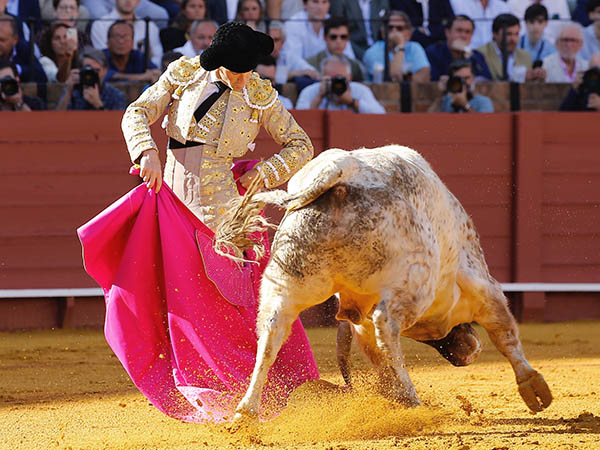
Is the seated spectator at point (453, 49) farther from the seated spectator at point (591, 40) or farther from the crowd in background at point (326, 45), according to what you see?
the seated spectator at point (591, 40)

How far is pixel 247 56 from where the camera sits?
3004 mm

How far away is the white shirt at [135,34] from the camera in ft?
21.2

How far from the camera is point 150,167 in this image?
299 cm

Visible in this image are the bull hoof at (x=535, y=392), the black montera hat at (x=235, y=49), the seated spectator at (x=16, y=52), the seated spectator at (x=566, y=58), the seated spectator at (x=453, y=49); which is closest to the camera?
the black montera hat at (x=235, y=49)

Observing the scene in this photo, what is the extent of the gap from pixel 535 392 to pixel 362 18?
432 centimetres

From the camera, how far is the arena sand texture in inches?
105

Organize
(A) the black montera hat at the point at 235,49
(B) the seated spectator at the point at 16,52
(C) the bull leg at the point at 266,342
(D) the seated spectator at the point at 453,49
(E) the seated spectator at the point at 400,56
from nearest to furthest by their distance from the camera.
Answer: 1. (C) the bull leg at the point at 266,342
2. (A) the black montera hat at the point at 235,49
3. (B) the seated spectator at the point at 16,52
4. (E) the seated spectator at the point at 400,56
5. (D) the seated spectator at the point at 453,49

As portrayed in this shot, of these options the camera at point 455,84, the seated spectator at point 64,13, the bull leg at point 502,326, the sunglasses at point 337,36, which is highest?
the seated spectator at point 64,13

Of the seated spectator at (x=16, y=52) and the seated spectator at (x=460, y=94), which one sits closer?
the seated spectator at (x=16, y=52)

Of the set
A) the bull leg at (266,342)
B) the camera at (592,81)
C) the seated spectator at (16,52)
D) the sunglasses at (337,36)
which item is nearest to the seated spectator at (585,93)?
the camera at (592,81)

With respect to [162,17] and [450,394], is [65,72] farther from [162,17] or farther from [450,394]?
[450,394]

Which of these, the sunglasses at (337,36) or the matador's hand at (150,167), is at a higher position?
the sunglasses at (337,36)

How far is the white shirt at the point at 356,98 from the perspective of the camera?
636 centimetres

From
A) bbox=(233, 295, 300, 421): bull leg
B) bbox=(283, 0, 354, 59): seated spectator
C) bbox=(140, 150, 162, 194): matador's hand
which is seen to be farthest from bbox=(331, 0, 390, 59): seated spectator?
bbox=(233, 295, 300, 421): bull leg
